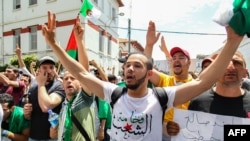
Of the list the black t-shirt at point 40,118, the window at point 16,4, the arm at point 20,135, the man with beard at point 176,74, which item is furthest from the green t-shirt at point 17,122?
Result: the window at point 16,4

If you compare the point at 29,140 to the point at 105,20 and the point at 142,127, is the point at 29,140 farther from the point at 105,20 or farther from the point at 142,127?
the point at 105,20

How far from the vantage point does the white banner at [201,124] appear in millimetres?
2525

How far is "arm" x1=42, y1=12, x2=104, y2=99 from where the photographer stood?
266 centimetres

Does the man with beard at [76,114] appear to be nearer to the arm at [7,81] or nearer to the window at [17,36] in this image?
the arm at [7,81]

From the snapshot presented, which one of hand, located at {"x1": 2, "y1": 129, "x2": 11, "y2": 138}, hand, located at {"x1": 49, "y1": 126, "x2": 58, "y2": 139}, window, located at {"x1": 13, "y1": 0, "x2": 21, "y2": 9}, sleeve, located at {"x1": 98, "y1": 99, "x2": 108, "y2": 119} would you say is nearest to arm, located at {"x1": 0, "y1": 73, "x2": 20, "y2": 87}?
hand, located at {"x1": 2, "y1": 129, "x2": 11, "y2": 138}

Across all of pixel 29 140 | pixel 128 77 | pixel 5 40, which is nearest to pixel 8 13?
pixel 5 40

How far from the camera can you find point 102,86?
2.62 meters

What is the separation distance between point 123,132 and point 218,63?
2.93 ft

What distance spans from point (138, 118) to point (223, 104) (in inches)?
29.0

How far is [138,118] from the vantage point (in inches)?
93.6

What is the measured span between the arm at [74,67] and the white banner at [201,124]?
716mm

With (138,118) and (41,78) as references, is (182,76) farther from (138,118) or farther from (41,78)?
(41,78)

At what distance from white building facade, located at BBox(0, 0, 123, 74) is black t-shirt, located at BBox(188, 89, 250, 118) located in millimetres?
17343

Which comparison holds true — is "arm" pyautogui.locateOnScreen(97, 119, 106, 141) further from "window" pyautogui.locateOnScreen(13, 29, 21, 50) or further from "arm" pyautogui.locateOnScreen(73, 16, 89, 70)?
"window" pyautogui.locateOnScreen(13, 29, 21, 50)
